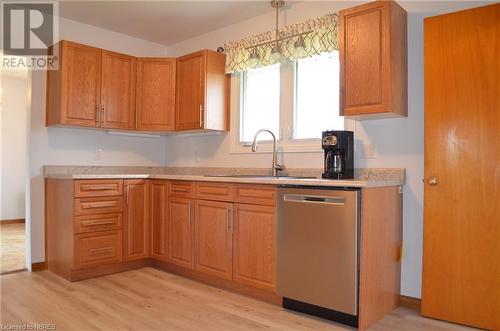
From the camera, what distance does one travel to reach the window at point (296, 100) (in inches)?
128

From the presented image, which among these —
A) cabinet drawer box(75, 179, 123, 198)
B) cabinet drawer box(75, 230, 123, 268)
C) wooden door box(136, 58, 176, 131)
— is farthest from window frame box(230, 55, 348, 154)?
cabinet drawer box(75, 230, 123, 268)

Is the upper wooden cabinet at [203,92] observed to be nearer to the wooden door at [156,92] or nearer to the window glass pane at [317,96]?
the wooden door at [156,92]

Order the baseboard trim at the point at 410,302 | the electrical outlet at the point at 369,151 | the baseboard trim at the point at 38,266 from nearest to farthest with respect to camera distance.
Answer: the baseboard trim at the point at 410,302
the electrical outlet at the point at 369,151
the baseboard trim at the point at 38,266

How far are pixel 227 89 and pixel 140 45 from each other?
1.32 meters

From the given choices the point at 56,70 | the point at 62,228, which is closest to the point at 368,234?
the point at 62,228

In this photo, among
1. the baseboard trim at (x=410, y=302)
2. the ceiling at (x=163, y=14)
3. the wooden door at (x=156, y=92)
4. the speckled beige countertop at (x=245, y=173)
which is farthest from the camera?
the wooden door at (x=156, y=92)

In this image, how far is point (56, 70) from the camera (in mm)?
3641

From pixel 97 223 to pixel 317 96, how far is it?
2259 mm

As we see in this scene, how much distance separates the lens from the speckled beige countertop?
8.09ft

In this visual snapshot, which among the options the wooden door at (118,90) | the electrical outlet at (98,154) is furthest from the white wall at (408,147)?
the electrical outlet at (98,154)

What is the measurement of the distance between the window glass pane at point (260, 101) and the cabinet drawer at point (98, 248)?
5.15 ft

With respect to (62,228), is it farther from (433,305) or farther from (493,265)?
(493,265)

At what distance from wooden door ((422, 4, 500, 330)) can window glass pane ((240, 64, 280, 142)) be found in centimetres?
145

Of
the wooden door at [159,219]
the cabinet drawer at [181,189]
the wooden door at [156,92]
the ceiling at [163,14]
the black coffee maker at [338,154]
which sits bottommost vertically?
the wooden door at [159,219]
